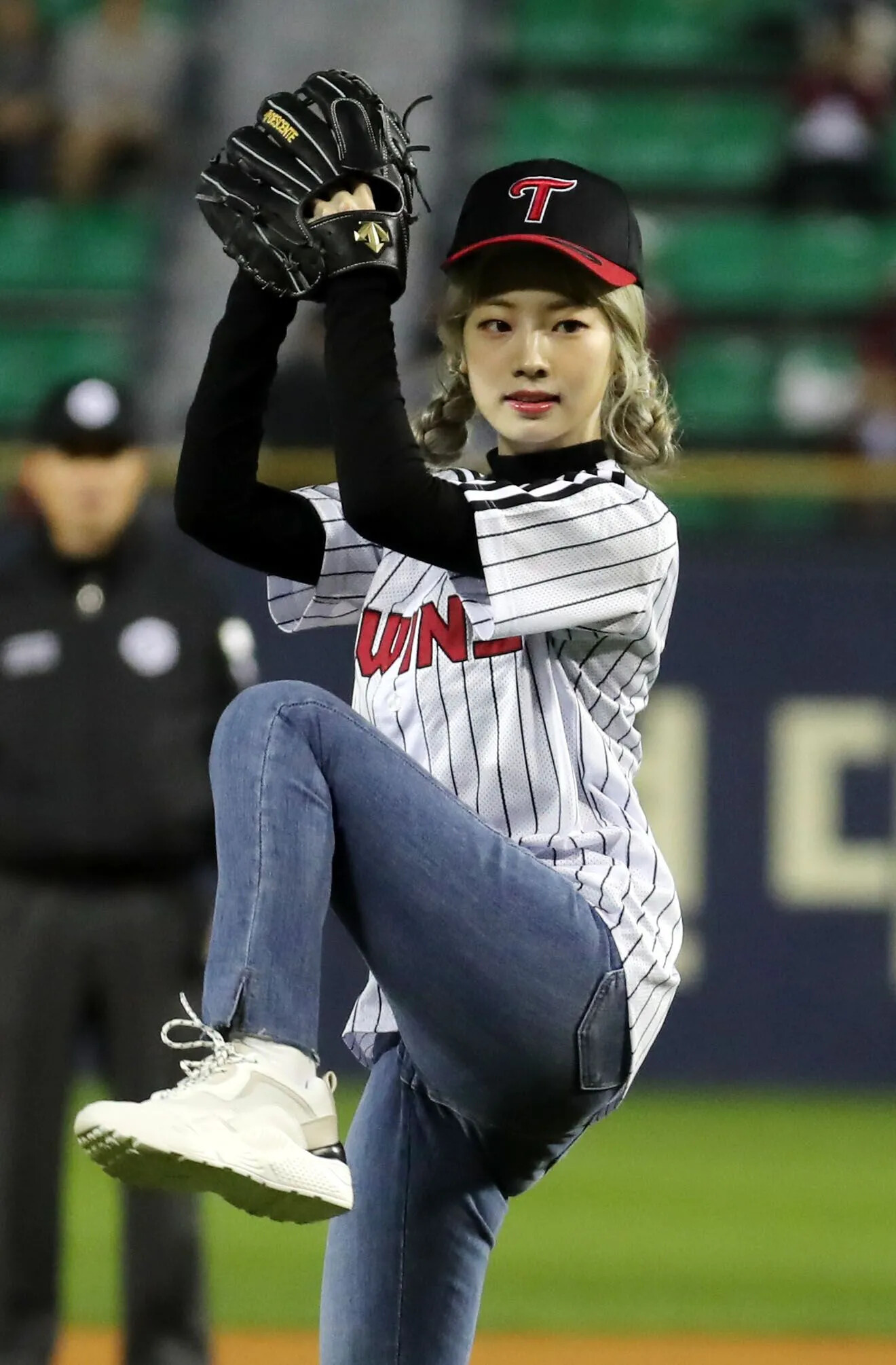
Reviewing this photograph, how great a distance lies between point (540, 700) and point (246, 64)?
9895mm

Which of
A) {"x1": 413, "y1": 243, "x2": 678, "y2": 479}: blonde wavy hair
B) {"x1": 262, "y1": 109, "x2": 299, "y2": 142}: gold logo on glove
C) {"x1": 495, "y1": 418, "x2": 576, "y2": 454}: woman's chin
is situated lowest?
{"x1": 495, "y1": 418, "x2": 576, "y2": 454}: woman's chin

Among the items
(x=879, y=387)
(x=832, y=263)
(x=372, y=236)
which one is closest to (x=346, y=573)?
(x=372, y=236)

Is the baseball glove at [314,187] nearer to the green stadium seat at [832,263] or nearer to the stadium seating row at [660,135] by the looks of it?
the green stadium seat at [832,263]

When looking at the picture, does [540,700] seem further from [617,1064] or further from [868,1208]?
[868,1208]

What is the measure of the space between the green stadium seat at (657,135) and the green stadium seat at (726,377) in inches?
50.6

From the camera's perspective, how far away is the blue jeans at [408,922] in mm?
2695

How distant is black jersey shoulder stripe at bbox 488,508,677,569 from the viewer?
9.43 ft

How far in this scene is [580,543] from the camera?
2.92 meters

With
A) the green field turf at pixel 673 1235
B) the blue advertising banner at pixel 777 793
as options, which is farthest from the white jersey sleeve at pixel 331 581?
the blue advertising banner at pixel 777 793

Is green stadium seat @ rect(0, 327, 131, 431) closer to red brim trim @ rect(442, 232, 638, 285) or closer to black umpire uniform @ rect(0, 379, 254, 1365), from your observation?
black umpire uniform @ rect(0, 379, 254, 1365)

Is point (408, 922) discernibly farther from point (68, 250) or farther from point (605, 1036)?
point (68, 250)

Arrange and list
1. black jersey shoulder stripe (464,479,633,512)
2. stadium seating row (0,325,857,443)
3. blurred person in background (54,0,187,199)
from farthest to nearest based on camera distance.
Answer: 1. blurred person in background (54,0,187,199)
2. stadium seating row (0,325,857,443)
3. black jersey shoulder stripe (464,479,633,512)

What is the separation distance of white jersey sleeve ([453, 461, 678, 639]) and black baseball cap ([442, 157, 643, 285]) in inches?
10.5

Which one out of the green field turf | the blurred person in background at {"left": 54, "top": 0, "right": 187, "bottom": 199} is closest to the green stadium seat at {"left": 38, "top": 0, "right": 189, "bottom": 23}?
the blurred person in background at {"left": 54, "top": 0, "right": 187, "bottom": 199}
